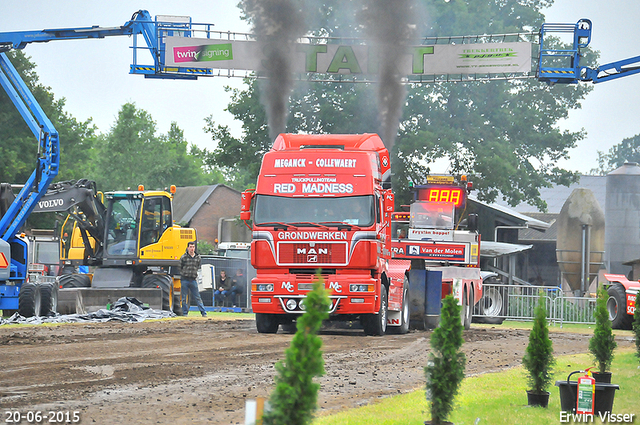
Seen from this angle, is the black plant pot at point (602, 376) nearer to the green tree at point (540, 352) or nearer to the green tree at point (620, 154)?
the green tree at point (540, 352)

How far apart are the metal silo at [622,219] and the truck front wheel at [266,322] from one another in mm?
27594

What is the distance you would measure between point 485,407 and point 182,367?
172 inches

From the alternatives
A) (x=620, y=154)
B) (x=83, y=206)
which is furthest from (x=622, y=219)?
(x=620, y=154)

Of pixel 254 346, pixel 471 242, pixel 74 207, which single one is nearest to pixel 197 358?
pixel 254 346

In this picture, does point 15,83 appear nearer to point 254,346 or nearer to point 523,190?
point 254,346

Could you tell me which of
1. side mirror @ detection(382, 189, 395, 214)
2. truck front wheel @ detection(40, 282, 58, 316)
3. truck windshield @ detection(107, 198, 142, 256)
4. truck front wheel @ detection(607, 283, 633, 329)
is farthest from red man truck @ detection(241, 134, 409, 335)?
truck front wheel @ detection(607, 283, 633, 329)

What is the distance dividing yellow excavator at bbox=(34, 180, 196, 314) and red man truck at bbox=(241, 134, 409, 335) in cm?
801

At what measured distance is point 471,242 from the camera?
23.5 meters

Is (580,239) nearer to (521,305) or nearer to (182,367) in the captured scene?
(521,305)

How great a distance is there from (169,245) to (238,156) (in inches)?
603

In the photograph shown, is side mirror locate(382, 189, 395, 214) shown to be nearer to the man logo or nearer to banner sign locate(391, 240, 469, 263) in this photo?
the man logo

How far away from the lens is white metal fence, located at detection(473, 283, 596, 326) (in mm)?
27438

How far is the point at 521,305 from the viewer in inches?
1105

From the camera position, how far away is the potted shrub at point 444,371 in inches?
269
